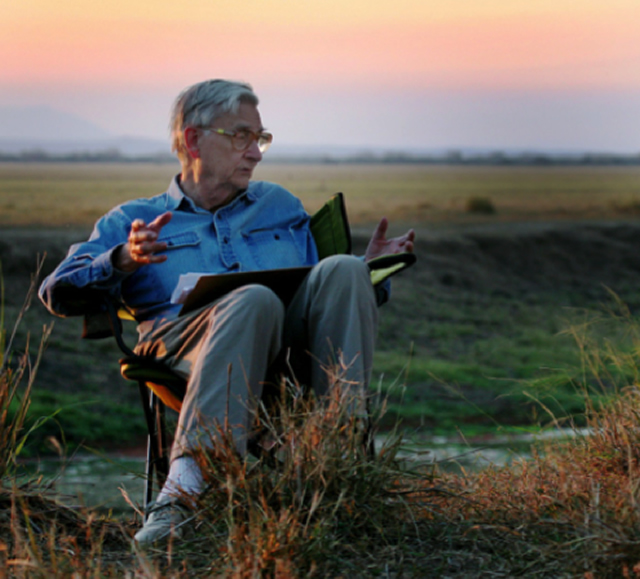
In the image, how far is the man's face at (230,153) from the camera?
8.82 feet

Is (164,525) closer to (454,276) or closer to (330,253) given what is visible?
(330,253)

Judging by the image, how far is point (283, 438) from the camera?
6.81ft

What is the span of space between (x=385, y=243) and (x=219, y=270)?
0.49m

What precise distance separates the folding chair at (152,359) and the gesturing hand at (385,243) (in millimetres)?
93

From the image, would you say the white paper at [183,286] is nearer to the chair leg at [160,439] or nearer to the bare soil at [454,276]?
the chair leg at [160,439]

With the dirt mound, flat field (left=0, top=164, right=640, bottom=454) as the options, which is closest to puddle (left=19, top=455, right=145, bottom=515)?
flat field (left=0, top=164, right=640, bottom=454)

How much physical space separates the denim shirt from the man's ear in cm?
11

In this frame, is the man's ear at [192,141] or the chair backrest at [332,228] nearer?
the man's ear at [192,141]

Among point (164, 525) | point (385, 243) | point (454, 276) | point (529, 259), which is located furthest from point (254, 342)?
point (529, 259)

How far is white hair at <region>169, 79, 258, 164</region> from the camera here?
2693 millimetres

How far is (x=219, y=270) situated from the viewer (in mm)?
2672

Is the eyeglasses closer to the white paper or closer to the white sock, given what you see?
the white paper

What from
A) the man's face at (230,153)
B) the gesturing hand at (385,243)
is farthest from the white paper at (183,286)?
the gesturing hand at (385,243)

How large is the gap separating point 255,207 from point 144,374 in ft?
2.13
